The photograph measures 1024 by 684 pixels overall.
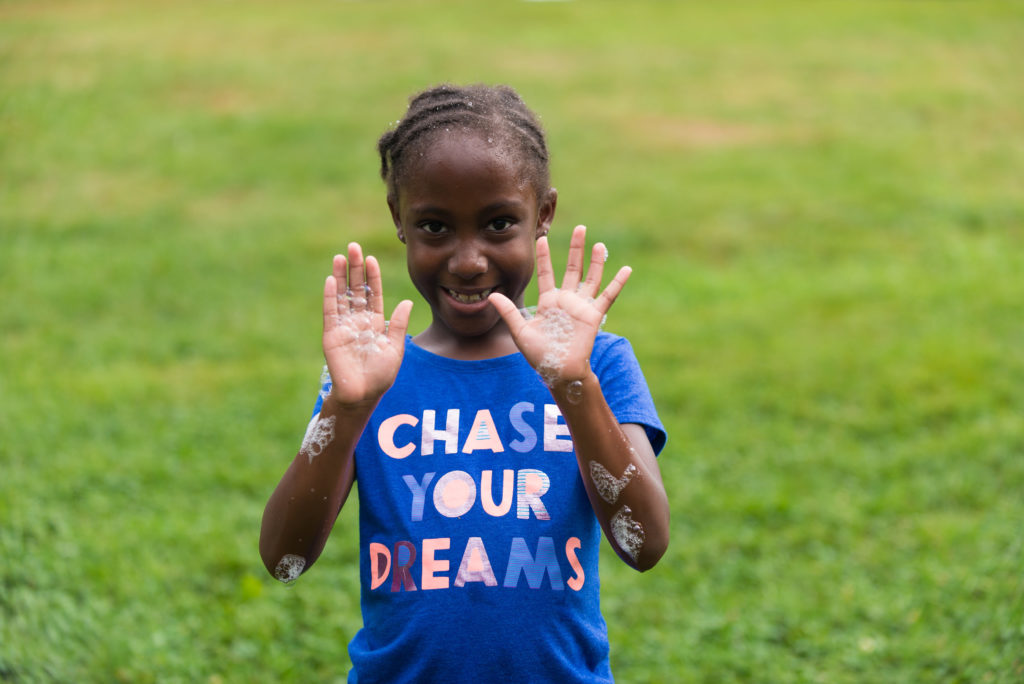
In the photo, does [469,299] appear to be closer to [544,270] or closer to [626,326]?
[544,270]

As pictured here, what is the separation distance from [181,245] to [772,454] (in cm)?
591

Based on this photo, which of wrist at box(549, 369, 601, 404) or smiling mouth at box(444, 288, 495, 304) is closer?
A: wrist at box(549, 369, 601, 404)

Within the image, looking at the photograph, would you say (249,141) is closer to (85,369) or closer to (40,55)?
(40,55)

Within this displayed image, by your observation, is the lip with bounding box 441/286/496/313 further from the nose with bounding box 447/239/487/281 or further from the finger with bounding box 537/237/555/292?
the finger with bounding box 537/237/555/292

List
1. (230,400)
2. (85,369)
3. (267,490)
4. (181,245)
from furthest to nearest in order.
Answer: (181,245) < (85,369) < (230,400) < (267,490)

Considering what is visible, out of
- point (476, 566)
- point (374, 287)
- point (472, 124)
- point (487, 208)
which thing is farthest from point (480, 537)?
point (472, 124)

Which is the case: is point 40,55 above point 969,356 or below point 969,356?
→ above

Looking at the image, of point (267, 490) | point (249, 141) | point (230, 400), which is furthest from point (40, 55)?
point (267, 490)

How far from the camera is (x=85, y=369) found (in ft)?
21.9

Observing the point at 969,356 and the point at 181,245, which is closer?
the point at 969,356

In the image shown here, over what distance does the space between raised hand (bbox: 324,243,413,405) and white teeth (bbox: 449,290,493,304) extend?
113 millimetres

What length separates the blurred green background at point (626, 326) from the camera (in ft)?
12.8

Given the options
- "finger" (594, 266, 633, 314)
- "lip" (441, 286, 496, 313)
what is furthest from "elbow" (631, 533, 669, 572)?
"lip" (441, 286, 496, 313)

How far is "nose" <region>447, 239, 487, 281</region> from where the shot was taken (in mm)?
1892
